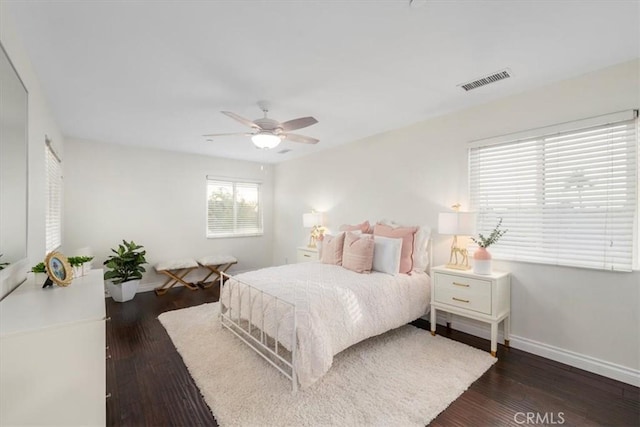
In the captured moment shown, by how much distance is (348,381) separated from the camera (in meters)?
2.24

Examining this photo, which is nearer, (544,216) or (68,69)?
(68,69)

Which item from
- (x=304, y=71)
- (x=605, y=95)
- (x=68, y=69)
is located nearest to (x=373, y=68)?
(x=304, y=71)

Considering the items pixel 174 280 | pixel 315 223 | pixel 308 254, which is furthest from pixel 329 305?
A: pixel 174 280

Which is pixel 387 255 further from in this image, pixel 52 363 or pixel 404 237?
pixel 52 363

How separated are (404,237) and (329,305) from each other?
1523 millimetres

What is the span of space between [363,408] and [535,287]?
6.70 ft

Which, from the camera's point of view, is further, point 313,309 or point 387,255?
point 387,255

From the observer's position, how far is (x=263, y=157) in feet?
18.6

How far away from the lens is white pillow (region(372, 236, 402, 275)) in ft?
10.4

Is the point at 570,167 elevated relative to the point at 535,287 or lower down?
elevated

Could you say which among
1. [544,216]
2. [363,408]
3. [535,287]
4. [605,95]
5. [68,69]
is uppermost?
[68,69]

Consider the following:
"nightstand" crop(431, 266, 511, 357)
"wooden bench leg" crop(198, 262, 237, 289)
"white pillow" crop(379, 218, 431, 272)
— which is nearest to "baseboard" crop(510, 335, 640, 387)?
"nightstand" crop(431, 266, 511, 357)

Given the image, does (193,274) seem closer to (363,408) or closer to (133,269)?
(133,269)

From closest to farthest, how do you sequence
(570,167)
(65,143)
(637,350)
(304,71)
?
(637,350) → (304,71) → (570,167) → (65,143)
